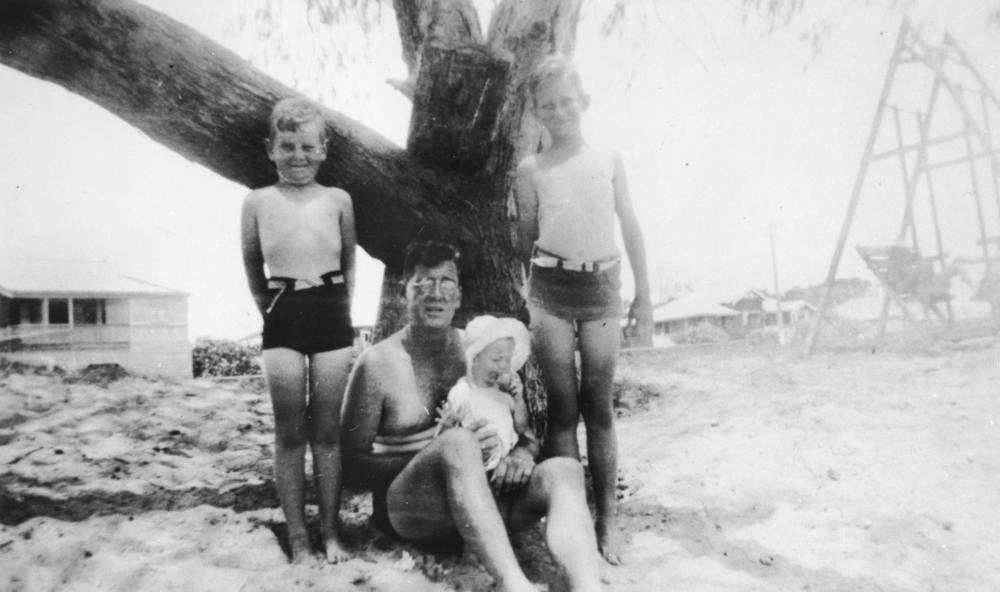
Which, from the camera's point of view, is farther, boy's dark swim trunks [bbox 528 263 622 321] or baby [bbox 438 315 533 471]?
boy's dark swim trunks [bbox 528 263 622 321]

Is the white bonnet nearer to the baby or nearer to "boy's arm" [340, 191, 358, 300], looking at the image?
the baby

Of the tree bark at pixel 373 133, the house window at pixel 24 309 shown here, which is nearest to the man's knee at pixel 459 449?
the tree bark at pixel 373 133

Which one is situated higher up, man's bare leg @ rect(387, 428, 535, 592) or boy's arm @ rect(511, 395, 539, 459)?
boy's arm @ rect(511, 395, 539, 459)

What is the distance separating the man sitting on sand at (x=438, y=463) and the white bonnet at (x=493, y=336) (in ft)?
0.37

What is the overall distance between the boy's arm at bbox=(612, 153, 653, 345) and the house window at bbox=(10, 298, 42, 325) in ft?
9.01

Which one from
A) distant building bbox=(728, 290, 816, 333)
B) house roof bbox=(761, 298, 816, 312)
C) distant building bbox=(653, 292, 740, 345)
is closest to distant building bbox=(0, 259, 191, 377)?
distant building bbox=(653, 292, 740, 345)

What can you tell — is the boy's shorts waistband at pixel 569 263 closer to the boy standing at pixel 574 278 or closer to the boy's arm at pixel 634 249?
the boy standing at pixel 574 278

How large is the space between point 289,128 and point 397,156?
0.59 metres

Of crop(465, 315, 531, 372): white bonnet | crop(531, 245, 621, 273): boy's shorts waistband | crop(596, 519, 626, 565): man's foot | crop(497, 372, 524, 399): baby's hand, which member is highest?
crop(531, 245, 621, 273): boy's shorts waistband

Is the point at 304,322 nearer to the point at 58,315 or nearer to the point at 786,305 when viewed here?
Result: the point at 58,315

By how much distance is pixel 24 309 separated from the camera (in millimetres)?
3900

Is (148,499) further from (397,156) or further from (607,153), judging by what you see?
(607,153)

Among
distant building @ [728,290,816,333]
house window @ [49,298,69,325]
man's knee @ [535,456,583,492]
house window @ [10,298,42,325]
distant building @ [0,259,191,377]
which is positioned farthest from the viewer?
distant building @ [728,290,816,333]

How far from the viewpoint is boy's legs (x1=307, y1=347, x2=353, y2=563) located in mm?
1944
